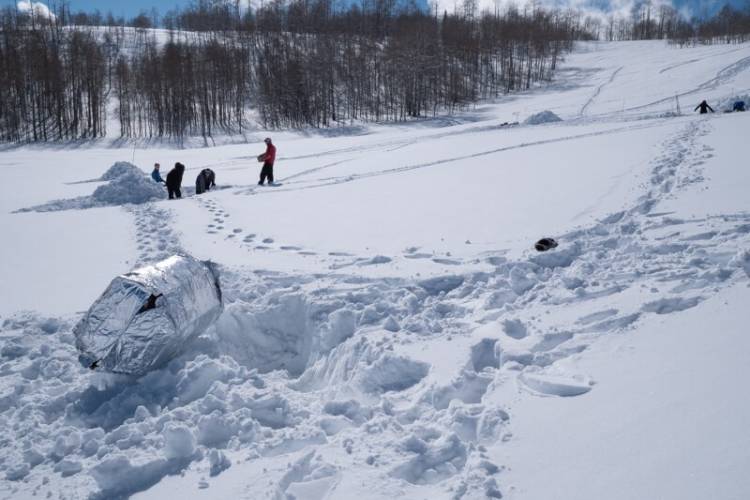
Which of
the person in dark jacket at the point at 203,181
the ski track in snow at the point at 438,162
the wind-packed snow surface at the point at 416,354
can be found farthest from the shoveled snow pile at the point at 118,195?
the ski track in snow at the point at 438,162

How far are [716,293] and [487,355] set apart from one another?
86.0 inches

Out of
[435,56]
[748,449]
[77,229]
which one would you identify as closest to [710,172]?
[748,449]

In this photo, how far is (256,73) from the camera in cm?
5278

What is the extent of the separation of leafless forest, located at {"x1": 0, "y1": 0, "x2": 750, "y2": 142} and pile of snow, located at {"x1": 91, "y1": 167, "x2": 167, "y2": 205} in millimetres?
29859

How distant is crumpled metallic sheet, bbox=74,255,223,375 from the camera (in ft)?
13.3

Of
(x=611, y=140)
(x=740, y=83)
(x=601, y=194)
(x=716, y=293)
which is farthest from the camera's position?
(x=740, y=83)

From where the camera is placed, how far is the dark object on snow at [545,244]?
656 centimetres

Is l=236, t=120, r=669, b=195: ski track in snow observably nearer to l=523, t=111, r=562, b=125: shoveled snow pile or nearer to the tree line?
l=523, t=111, r=562, b=125: shoveled snow pile

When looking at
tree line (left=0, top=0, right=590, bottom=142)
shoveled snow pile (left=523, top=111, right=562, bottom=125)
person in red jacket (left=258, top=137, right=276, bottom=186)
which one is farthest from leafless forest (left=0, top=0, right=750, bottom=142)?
person in red jacket (left=258, top=137, right=276, bottom=186)

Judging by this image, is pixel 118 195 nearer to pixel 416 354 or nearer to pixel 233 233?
pixel 233 233

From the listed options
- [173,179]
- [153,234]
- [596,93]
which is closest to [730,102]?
[596,93]

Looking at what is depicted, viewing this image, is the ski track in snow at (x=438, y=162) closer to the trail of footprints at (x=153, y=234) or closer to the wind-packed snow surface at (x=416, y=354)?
the trail of footprints at (x=153, y=234)

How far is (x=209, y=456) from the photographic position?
131 inches

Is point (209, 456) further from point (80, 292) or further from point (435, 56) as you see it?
point (435, 56)
